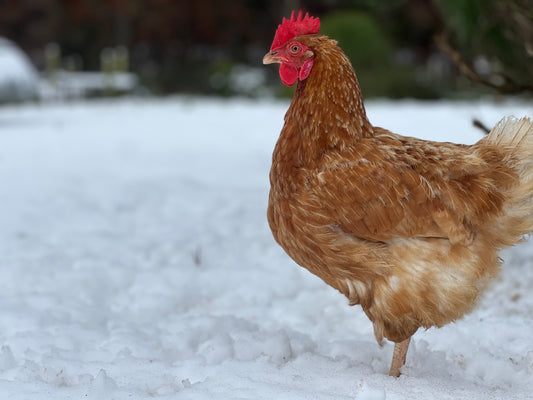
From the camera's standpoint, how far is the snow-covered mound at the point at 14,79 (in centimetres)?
1162

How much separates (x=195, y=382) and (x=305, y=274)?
1864 mm

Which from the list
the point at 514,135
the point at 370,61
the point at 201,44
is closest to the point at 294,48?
the point at 514,135

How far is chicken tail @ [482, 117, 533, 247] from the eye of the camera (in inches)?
110

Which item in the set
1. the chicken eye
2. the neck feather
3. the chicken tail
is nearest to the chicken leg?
the chicken tail

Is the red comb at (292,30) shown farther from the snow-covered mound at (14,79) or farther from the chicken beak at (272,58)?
the snow-covered mound at (14,79)

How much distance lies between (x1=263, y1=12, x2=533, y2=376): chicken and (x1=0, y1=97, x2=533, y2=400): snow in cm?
45

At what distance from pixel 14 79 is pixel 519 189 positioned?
430 inches

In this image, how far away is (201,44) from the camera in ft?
96.3

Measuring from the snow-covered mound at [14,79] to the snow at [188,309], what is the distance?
4492mm

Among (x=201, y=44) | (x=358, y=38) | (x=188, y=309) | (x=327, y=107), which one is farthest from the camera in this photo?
(x=201, y=44)

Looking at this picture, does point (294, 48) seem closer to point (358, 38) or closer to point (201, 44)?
point (358, 38)

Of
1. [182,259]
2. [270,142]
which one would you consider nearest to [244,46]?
[270,142]

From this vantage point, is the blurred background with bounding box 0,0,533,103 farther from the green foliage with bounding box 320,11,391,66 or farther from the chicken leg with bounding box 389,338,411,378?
the chicken leg with bounding box 389,338,411,378

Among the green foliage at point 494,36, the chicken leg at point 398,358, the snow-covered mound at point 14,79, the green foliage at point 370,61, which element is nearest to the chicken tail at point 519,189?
the chicken leg at point 398,358
